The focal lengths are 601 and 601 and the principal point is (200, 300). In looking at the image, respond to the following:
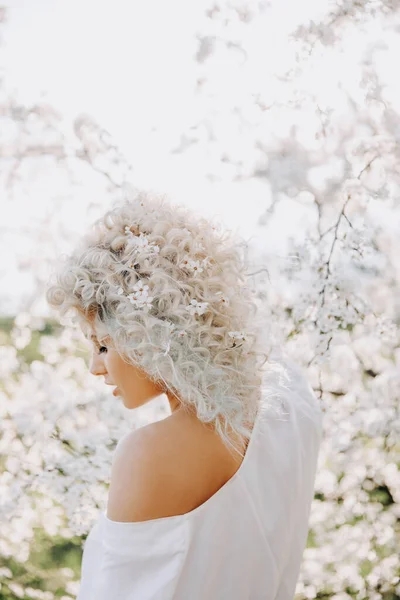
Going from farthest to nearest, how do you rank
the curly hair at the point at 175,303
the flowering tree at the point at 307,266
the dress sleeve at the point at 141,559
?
the flowering tree at the point at 307,266
the curly hair at the point at 175,303
the dress sleeve at the point at 141,559

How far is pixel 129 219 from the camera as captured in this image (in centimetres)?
136

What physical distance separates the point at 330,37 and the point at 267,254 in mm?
860

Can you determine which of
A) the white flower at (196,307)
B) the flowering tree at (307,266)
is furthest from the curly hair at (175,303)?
the flowering tree at (307,266)

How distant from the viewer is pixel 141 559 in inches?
43.1

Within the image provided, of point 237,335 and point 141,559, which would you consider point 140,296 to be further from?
point 141,559

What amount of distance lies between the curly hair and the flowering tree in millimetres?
762

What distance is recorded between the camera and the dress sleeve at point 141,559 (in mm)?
1083

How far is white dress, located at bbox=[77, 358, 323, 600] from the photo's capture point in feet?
3.58

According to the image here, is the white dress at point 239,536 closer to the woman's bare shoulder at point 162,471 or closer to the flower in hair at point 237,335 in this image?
the woman's bare shoulder at point 162,471

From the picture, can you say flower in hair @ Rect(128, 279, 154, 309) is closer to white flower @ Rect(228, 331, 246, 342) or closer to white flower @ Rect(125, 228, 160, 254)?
white flower @ Rect(125, 228, 160, 254)

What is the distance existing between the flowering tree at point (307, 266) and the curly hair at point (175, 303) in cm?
76

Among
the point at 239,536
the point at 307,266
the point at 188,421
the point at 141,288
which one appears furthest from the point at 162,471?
the point at 307,266

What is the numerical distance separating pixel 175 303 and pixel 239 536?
49cm

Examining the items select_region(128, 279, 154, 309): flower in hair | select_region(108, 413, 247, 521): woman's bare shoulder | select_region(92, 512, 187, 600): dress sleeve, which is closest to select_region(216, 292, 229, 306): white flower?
select_region(128, 279, 154, 309): flower in hair
